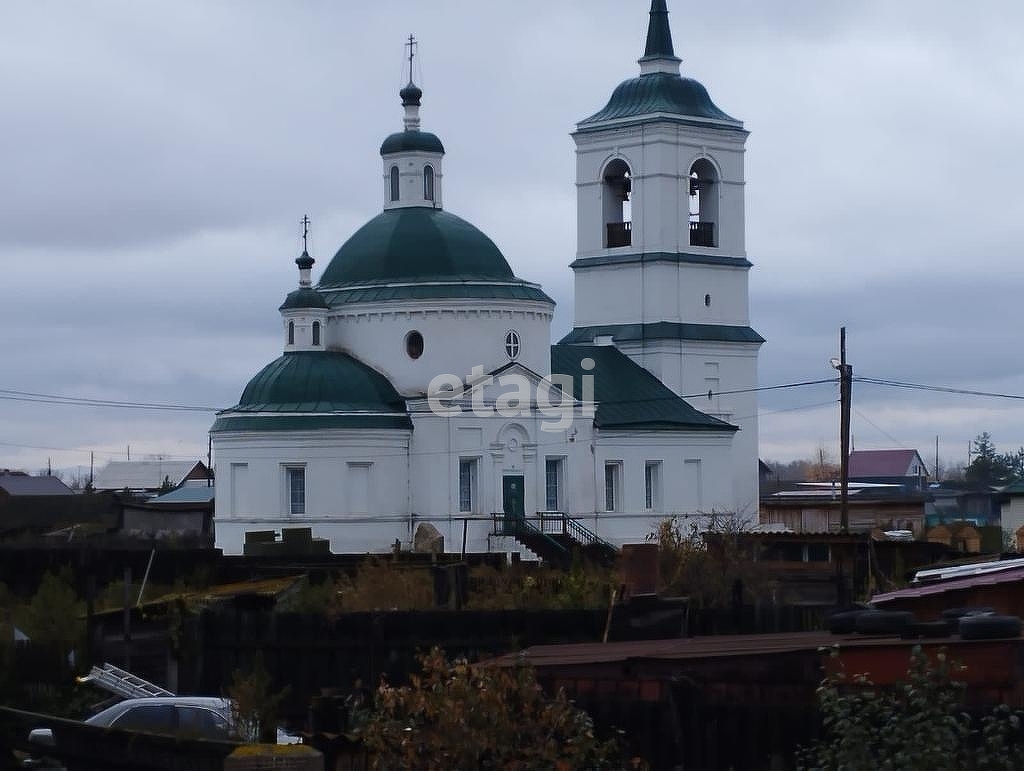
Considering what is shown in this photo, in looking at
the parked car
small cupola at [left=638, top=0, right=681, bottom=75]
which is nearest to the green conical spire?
small cupola at [left=638, top=0, right=681, bottom=75]

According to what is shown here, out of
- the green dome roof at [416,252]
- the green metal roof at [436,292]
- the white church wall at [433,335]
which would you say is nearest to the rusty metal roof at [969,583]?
the white church wall at [433,335]

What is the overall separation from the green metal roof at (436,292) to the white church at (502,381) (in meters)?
0.06

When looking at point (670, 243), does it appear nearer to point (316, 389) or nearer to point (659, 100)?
point (659, 100)

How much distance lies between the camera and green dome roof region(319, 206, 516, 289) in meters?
53.6

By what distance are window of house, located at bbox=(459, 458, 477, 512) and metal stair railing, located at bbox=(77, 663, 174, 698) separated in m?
26.6

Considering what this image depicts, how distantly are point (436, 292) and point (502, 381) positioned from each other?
2779mm

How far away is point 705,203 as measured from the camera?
206 feet

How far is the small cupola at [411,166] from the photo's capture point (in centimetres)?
5550

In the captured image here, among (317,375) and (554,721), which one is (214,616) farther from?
(317,375)

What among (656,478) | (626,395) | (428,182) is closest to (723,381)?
(626,395)

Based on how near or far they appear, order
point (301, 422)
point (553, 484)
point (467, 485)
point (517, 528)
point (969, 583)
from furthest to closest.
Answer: point (553, 484) < point (467, 485) < point (517, 528) < point (301, 422) < point (969, 583)

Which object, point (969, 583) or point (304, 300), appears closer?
point (969, 583)

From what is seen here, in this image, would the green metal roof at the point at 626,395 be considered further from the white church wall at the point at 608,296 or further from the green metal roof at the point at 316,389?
the green metal roof at the point at 316,389

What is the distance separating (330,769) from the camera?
17.8 m
